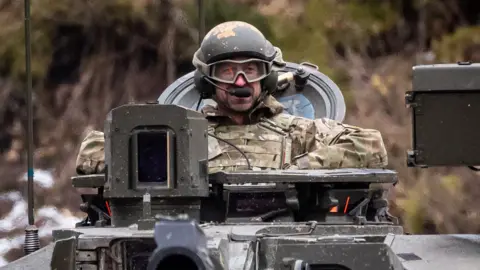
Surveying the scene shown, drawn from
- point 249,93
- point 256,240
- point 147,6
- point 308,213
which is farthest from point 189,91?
point 147,6

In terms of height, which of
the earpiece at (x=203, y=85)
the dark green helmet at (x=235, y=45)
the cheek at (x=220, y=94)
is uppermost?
the dark green helmet at (x=235, y=45)

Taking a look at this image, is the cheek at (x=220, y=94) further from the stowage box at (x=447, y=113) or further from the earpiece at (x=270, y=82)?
the stowage box at (x=447, y=113)

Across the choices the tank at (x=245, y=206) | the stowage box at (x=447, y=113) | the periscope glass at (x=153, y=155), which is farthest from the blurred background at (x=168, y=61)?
the periscope glass at (x=153, y=155)

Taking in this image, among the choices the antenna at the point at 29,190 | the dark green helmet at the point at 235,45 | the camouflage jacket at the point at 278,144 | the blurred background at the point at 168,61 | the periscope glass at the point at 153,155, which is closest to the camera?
the periscope glass at the point at 153,155

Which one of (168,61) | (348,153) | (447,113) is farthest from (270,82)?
(168,61)

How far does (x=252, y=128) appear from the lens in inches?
324

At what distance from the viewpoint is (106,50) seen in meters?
16.5

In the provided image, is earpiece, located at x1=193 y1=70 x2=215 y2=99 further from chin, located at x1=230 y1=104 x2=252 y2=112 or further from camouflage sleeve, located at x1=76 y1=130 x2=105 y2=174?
camouflage sleeve, located at x1=76 y1=130 x2=105 y2=174

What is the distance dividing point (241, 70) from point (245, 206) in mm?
1224

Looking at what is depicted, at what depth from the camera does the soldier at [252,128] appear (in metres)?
7.80

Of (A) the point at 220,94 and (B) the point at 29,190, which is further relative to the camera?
(B) the point at 29,190

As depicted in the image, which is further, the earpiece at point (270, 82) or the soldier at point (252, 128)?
the earpiece at point (270, 82)

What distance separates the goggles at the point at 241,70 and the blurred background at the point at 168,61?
650 centimetres

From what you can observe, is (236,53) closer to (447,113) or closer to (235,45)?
(235,45)
